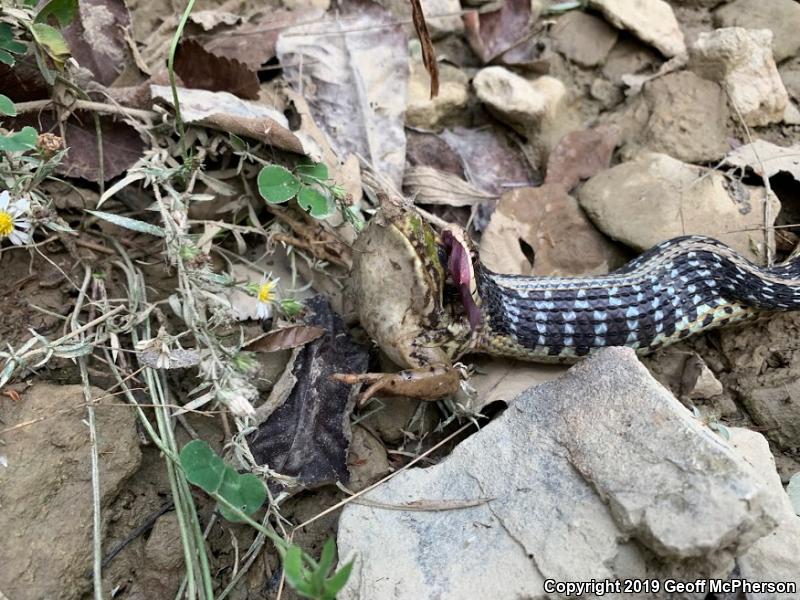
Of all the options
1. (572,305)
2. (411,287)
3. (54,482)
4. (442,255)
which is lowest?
(54,482)

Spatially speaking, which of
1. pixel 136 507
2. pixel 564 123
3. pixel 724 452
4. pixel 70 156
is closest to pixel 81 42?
pixel 70 156

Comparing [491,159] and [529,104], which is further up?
[529,104]

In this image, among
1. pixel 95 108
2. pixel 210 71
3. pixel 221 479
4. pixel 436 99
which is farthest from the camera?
pixel 436 99

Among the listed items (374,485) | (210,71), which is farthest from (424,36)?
(374,485)

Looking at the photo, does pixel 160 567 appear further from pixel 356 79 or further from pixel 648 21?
pixel 648 21

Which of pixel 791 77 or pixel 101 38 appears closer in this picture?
pixel 101 38

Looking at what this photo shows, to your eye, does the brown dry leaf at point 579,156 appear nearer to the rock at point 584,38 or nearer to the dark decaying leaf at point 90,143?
the rock at point 584,38
